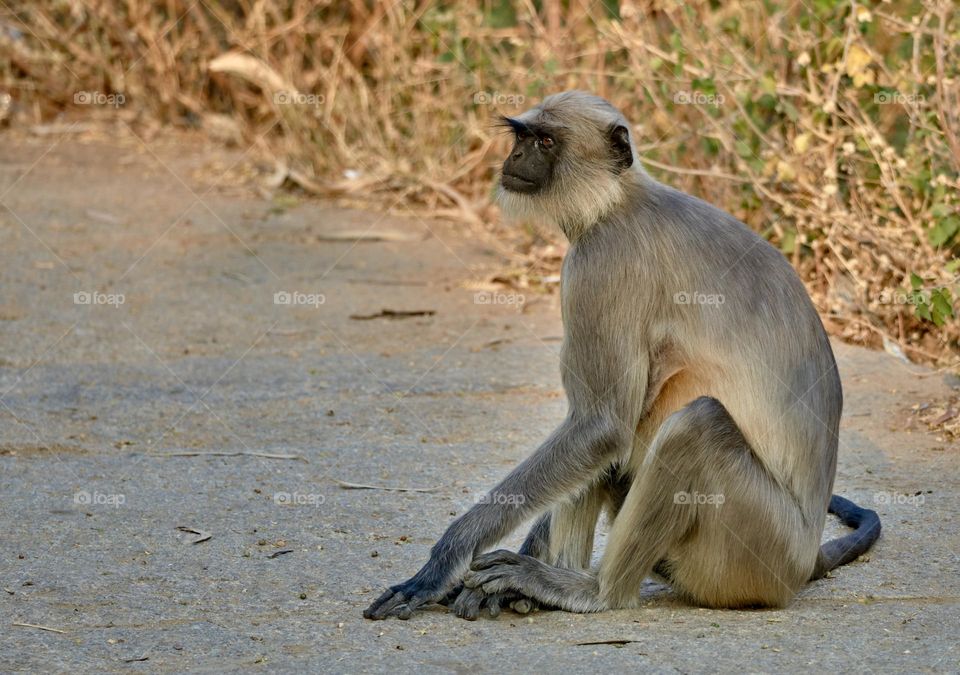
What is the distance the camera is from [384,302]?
7461 millimetres

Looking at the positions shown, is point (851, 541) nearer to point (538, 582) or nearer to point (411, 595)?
point (538, 582)

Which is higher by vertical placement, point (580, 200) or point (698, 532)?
point (580, 200)

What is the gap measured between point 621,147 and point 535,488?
3.41 ft

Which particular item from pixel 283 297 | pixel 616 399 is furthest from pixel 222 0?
pixel 616 399

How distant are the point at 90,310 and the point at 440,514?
10.8 feet

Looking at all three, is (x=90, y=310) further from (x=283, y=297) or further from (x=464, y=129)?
(x=464, y=129)

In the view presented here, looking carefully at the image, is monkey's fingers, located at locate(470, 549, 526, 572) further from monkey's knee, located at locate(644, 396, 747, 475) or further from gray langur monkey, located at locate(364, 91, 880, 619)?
monkey's knee, located at locate(644, 396, 747, 475)

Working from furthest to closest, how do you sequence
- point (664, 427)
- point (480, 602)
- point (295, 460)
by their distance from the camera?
1. point (295, 460)
2. point (480, 602)
3. point (664, 427)

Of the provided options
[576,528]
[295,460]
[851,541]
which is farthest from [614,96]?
[576,528]

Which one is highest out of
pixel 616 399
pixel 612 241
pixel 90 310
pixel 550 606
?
pixel 612 241

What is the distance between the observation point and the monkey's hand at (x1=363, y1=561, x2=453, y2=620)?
11.7 ft

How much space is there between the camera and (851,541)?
4070mm

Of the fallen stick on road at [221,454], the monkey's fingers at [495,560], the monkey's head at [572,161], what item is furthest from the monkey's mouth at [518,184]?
the fallen stick on road at [221,454]

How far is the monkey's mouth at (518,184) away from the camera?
13.0ft
